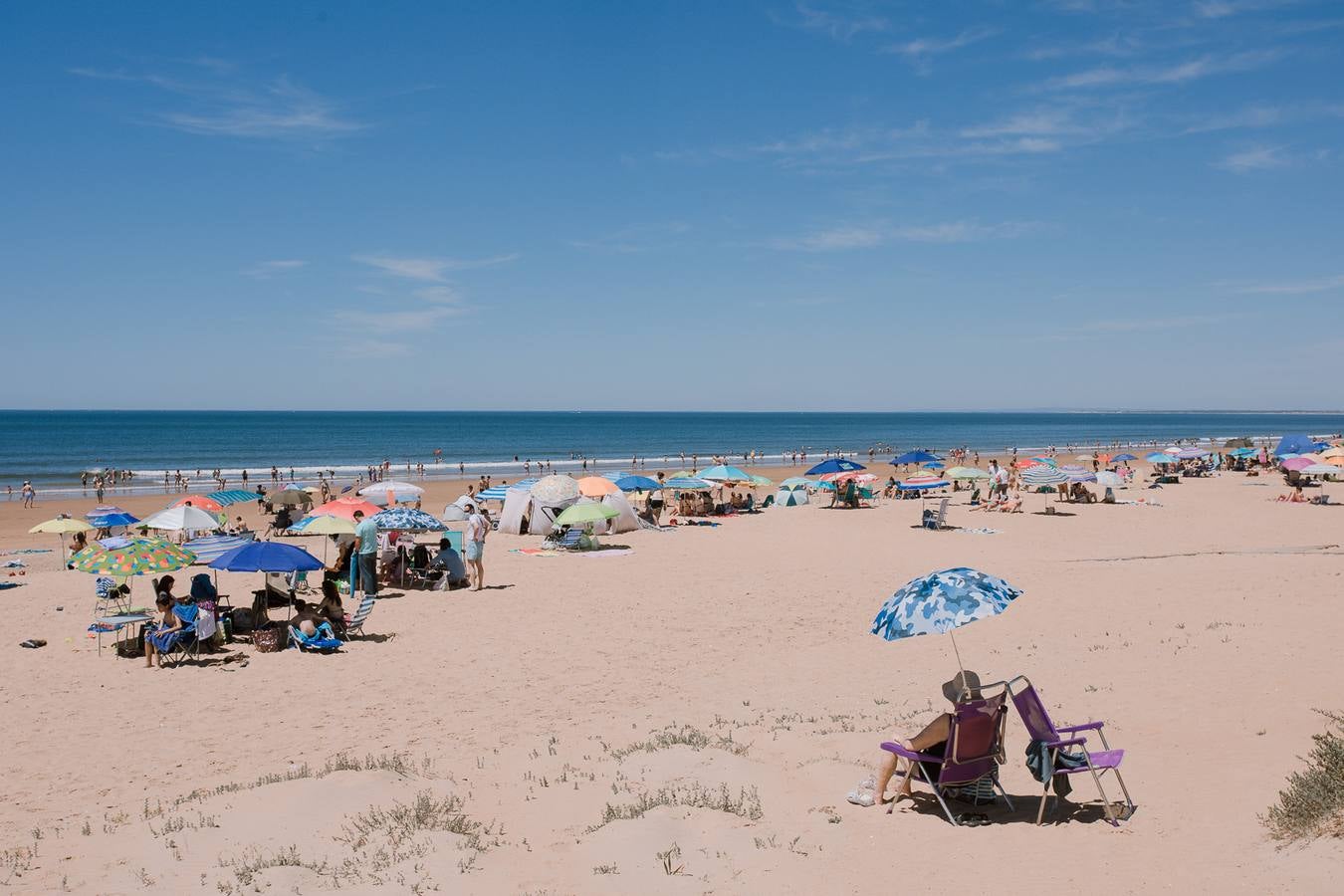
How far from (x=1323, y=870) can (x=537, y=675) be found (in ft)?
26.2

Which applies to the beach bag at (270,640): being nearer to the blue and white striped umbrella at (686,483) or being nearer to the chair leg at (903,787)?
the chair leg at (903,787)

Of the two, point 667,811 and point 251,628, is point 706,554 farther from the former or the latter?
point 667,811

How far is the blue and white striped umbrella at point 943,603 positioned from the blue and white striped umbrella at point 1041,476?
20961 millimetres

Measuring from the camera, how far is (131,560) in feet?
39.3

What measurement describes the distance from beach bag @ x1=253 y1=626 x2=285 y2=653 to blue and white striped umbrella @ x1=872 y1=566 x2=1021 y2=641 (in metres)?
8.90

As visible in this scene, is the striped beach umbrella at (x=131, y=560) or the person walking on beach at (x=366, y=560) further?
the person walking on beach at (x=366, y=560)

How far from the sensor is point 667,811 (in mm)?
5980

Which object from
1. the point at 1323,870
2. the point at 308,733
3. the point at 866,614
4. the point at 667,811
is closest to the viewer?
the point at 1323,870

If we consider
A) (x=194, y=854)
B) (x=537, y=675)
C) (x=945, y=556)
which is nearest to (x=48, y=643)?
(x=537, y=675)

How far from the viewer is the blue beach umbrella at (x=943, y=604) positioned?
20.7 feet

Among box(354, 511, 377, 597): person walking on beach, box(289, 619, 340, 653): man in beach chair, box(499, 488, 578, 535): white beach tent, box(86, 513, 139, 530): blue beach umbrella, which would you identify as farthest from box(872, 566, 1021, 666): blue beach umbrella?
box(86, 513, 139, 530): blue beach umbrella

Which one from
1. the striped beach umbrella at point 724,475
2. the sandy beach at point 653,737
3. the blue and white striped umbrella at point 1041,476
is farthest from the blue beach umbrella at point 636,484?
the blue and white striped umbrella at point 1041,476

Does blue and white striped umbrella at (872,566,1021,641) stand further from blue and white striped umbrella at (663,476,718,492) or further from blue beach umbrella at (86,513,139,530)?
blue beach umbrella at (86,513,139,530)

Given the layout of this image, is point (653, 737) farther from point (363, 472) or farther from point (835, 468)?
point (363, 472)
